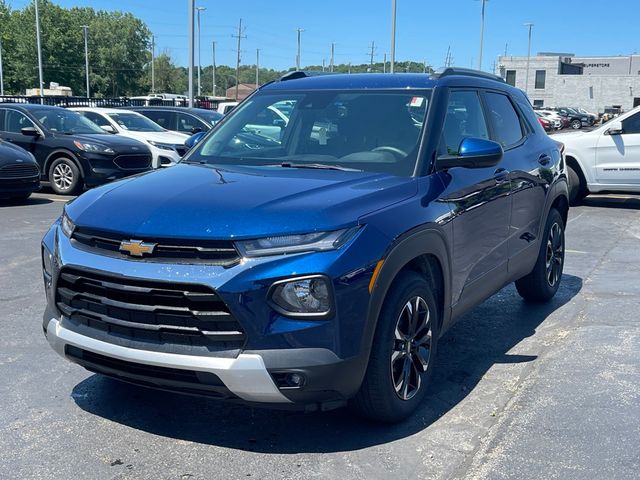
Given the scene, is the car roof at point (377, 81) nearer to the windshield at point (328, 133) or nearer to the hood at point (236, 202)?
the windshield at point (328, 133)

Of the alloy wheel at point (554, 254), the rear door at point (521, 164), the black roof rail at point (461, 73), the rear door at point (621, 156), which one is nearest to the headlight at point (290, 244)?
the black roof rail at point (461, 73)

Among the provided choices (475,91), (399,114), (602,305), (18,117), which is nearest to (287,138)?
(399,114)

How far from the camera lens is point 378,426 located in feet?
12.3

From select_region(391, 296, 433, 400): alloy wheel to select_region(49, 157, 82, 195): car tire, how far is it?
10274 mm

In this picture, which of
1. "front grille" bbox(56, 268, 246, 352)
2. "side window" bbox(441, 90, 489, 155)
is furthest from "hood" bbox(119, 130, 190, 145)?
"front grille" bbox(56, 268, 246, 352)

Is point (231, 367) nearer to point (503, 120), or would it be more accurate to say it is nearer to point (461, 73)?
point (461, 73)

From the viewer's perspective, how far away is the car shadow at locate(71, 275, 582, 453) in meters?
3.60

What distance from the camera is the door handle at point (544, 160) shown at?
5.78 metres

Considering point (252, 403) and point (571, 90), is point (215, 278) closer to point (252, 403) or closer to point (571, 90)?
point (252, 403)

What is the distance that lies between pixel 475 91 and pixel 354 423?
8.32 feet

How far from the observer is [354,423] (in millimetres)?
3805

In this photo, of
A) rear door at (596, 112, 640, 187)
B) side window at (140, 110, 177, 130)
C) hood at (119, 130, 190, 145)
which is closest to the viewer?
rear door at (596, 112, 640, 187)

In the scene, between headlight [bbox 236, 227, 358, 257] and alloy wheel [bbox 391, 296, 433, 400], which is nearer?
headlight [bbox 236, 227, 358, 257]

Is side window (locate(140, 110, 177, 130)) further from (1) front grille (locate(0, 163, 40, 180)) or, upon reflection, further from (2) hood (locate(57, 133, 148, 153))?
(1) front grille (locate(0, 163, 40, 180))
